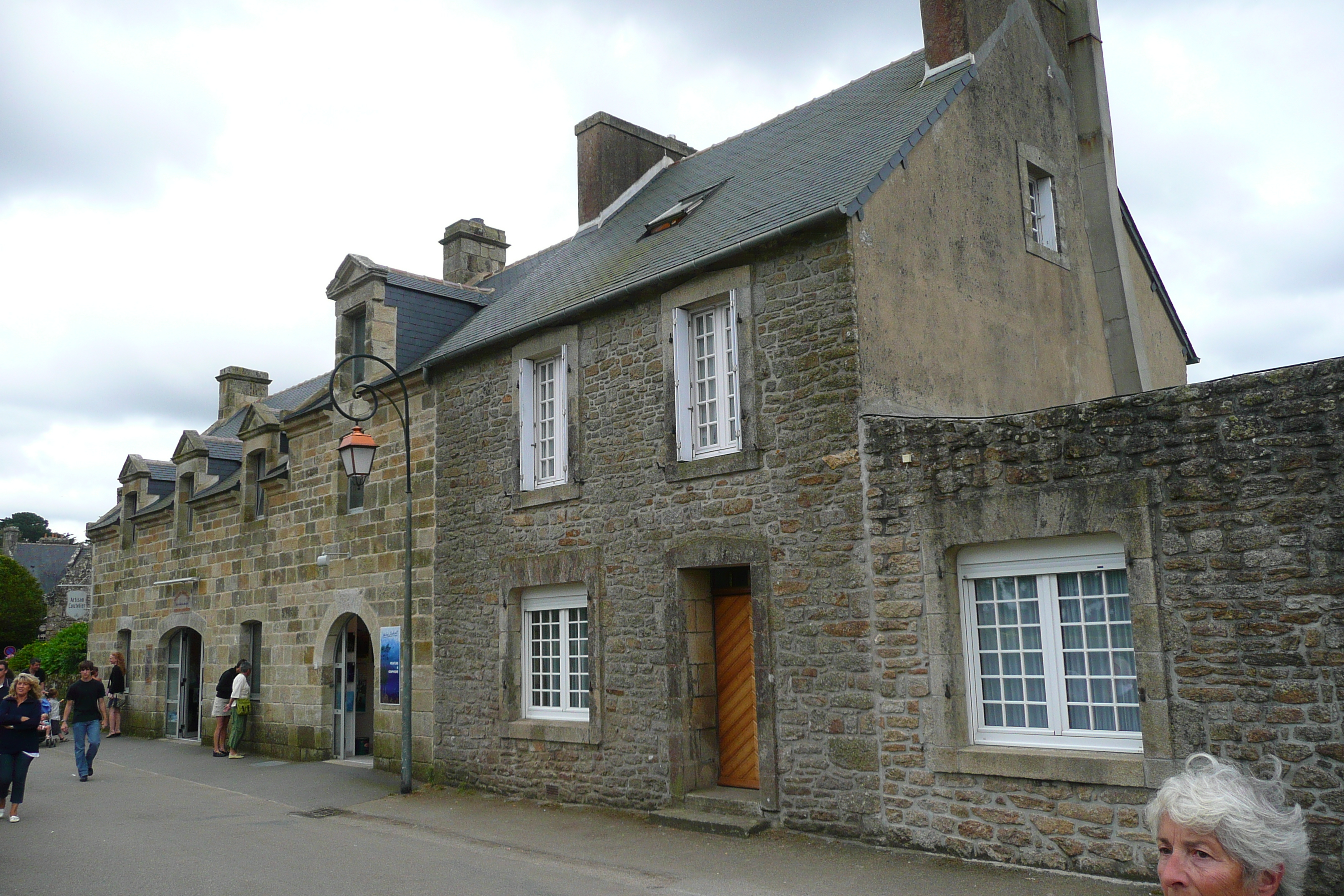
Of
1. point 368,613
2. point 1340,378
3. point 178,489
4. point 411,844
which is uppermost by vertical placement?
point 178,489

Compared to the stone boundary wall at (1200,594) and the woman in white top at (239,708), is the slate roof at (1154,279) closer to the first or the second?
the stone boundary wall at (1200,594)

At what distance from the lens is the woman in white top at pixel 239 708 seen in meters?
16.0

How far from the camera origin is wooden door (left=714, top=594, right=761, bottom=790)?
9.64 m

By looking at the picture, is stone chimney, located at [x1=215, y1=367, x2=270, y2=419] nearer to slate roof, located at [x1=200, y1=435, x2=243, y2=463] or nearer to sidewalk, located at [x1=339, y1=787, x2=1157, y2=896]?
slate roof, located at [x1=200, y1=435, x2=243, y2=463]

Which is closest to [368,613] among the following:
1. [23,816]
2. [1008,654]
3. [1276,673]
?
[23,816]

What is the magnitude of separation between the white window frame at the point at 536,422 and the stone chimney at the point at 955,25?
5.07m

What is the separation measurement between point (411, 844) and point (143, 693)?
14.0m

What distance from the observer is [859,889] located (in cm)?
689

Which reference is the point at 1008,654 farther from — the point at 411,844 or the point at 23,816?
the point at 23,816

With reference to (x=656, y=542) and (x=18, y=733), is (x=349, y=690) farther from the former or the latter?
(x=656, y=542)

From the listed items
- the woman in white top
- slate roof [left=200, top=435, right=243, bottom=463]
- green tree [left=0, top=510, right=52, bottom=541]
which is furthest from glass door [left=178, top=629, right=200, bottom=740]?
green tree [left=0, top=510, right=52, bottom=541]

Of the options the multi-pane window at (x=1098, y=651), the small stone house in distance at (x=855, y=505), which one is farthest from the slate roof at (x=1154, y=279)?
the multi-pane window at (x=1098, y=651)

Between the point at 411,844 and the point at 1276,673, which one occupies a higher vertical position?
the point at 1276,673

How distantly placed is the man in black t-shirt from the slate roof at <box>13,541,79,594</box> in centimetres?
3713
